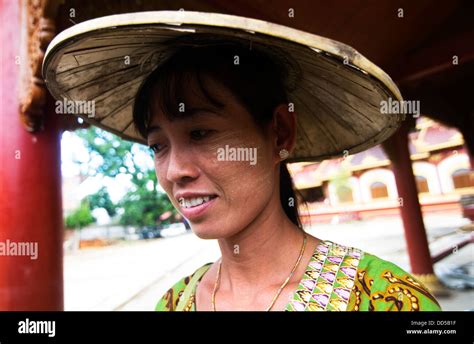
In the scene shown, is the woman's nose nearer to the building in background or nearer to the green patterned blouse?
the green patterned blouse

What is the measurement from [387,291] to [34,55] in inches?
52.5

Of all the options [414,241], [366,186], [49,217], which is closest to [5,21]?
[49,217]

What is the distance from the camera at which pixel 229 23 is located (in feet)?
1.55

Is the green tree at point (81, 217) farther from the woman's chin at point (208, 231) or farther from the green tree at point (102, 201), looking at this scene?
the woman's chin at point (208, 231)

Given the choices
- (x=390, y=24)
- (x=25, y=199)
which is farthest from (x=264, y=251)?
(x=390, y=24)

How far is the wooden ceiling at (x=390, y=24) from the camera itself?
1487 millimetres

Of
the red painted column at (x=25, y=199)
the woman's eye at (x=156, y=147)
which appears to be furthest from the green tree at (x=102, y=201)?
the woman's eye at (x=156, y=147)

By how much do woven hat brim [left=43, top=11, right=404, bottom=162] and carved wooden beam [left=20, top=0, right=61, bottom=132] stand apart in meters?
0.54

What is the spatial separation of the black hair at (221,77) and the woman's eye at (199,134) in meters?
0.04

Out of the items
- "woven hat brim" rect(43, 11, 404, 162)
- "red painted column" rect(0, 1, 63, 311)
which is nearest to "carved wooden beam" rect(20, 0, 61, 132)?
"red painted column" rect(0, 1, 63, 311)

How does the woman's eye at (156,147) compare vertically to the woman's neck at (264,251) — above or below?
above

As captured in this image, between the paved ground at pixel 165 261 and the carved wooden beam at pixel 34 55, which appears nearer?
the carved wooden beam at pixel 34 55

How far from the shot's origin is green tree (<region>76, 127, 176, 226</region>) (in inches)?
335
